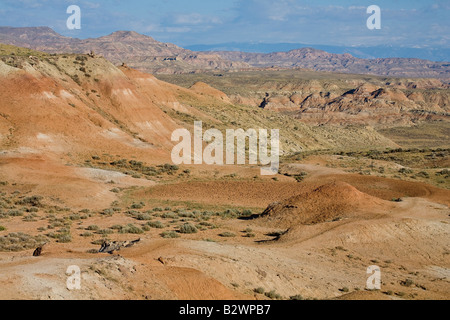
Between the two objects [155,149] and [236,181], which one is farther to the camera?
[155,149]

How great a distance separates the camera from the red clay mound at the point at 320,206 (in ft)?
76.7

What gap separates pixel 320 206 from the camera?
80.0ft

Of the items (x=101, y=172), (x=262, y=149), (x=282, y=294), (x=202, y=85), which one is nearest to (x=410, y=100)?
(x=202, y=85)

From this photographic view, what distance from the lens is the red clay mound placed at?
23375 mm

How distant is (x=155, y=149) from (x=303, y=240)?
2797 cm

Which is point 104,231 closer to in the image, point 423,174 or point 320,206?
point 320,206

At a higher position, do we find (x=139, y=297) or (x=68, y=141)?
(x=68, y=141)

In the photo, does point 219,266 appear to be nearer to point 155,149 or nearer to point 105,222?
point 105,222

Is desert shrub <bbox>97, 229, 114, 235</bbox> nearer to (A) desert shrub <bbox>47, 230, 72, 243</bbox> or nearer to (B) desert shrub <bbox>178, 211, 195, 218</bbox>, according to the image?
(A) desert shrub <bbox>47, 230, 72, 243</bbox>

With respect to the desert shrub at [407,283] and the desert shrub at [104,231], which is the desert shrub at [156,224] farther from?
the desert shrub at [407,283]

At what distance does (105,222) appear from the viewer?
2348cm

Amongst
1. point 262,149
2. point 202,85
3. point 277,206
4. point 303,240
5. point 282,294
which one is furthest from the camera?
point 202,85

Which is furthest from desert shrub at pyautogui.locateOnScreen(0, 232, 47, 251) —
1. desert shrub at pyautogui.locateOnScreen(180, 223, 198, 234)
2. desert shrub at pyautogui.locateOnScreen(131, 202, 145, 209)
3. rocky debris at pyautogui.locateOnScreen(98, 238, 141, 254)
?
desert shrub at pyautogui.locateOnScreen(131, 202, 145, 209)

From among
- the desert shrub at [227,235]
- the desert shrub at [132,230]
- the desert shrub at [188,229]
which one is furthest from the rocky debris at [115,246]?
the desert shrub at [227,235]
